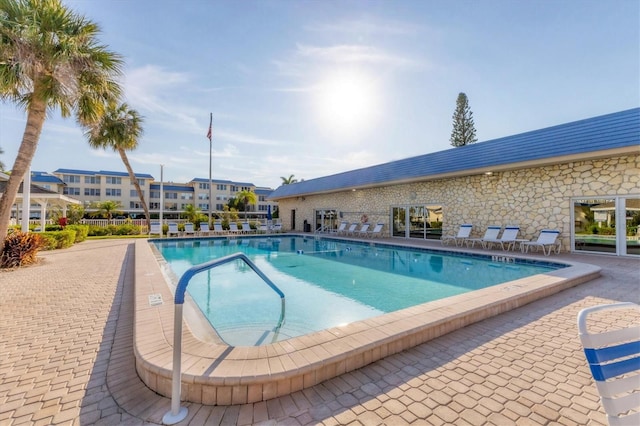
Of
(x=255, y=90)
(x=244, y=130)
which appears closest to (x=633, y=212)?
(x=255, y=90)

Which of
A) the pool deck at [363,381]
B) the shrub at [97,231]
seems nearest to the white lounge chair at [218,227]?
the shrub at [97,231]

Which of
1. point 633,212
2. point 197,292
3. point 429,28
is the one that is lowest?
point 197,292

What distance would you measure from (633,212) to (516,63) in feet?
21.2

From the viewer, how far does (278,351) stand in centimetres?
265

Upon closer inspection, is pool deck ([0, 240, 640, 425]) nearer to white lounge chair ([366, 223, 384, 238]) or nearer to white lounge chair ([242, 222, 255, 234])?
white lounge chair ([366, 223, 384, 238])

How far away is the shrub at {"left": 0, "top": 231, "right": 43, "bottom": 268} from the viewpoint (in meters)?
7.44

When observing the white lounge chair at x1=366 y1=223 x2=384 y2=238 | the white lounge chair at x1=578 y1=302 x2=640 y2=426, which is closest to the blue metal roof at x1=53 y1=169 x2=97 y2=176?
the white lounge chair at x1=366 y1=223 x2=384 y2=238

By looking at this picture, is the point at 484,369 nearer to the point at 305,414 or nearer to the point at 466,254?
the point at 305,414

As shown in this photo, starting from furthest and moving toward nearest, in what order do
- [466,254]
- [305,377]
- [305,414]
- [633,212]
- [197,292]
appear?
[466,254] → [633,212] → [197,292] → [305,377] → [305,414]

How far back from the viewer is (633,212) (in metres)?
8.59

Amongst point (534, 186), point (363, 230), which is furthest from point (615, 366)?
point (363, 230)

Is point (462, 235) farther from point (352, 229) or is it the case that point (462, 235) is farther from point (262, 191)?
point (262, 191)

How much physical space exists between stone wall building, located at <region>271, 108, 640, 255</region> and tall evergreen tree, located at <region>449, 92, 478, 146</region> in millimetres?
17544

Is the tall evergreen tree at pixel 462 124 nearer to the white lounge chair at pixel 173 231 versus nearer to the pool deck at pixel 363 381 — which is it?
the white lounge chair at pixel 173 231
